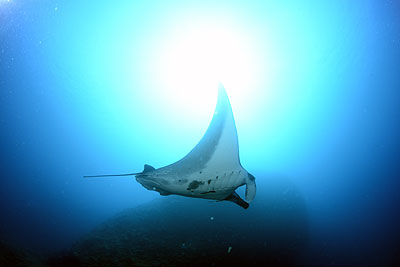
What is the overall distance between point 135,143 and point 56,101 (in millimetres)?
16393

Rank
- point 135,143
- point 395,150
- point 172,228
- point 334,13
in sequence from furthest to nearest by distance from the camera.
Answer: point 135,143
point 395,150
point 334,13
point 172,228

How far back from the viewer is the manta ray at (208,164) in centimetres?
245

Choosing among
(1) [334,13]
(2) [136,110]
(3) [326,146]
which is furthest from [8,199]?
(3) [326,146]

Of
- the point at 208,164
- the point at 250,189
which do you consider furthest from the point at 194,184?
the point at 250,189

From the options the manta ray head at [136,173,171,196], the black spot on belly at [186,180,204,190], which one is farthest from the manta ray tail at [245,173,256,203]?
the manta ray head at [136,173,171,196]

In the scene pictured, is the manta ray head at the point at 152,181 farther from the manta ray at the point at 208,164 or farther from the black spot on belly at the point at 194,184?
the black spot on belly at the point at 194,184

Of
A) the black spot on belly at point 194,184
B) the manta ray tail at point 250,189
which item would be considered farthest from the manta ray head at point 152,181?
the manta ray tail at point 250,189

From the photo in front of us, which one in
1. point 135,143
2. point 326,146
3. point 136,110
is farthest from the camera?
point 135,143

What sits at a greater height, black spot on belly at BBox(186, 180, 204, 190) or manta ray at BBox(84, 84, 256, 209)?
manta ray at BBox(84, 84, 256, 209)

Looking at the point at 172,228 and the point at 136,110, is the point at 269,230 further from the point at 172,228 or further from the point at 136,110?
the point at 136,110

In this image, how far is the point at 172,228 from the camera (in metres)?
6.18

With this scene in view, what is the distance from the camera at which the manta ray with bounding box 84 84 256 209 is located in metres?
2.45

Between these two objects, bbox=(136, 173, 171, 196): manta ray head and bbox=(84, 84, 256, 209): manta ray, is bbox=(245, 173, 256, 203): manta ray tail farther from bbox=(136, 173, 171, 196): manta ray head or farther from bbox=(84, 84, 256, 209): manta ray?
bbox=(136, 173, 171, 196): manta ray head

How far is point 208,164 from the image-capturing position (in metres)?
2.56
